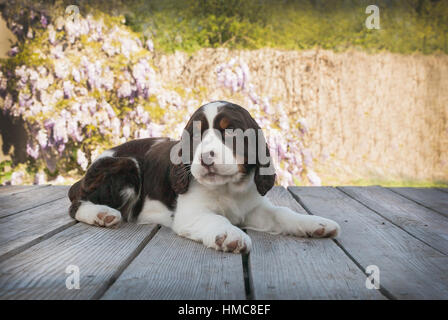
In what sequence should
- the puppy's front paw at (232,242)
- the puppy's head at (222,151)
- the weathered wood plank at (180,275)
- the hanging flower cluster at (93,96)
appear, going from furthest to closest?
the hanging flower cluster at (93,96) < the puppy's head at (222,151) < the puppy's front paw at (232,242) < the weathered wood plank at (180,275)

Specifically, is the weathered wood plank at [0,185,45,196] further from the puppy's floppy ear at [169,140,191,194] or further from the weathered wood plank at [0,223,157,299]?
the puppy's floppy ear at [169,140,191,194]

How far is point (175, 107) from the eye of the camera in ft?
20.2

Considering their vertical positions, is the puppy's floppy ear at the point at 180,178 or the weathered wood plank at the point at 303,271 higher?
the puppy's floppy ear at the point at 180,178

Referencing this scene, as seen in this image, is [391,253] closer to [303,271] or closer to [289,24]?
[303,271]

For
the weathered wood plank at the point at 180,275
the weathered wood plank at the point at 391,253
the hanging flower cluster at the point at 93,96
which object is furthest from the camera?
the hanging flower cluster at the point at 93,96

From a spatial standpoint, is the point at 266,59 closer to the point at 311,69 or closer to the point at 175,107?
the point at 311,69

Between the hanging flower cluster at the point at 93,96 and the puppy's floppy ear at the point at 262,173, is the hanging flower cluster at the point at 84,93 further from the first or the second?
the puppy's floppy ear at the point at 262,173

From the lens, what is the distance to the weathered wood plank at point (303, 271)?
1598 mm

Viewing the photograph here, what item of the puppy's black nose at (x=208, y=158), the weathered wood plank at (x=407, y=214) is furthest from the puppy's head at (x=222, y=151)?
the weathered wood plank at (x=407, y=214)

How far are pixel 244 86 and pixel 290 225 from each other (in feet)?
12.7

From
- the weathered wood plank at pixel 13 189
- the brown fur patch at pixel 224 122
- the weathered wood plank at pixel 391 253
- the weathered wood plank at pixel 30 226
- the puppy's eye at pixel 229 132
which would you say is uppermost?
the brown fur patch at pixel 224 122

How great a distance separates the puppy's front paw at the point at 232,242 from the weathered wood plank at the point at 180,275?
36 mm

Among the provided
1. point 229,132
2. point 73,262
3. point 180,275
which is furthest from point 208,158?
point 73,262
